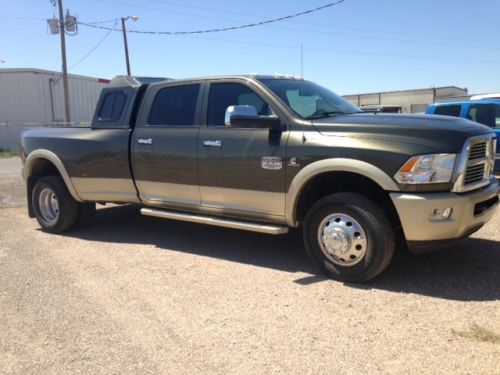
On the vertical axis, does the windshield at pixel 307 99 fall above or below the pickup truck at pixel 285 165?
above

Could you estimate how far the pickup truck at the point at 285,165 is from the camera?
13.2 ft

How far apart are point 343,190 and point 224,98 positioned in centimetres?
170

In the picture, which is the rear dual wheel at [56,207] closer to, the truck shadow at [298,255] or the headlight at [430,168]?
the truck shadow at [298,255]

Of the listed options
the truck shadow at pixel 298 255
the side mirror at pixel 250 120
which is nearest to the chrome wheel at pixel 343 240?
the truck shadow at pixel 298 255

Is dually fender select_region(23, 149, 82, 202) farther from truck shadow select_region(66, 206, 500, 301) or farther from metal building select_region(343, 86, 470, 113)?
metal building select_region(343, 86, 470, 113)

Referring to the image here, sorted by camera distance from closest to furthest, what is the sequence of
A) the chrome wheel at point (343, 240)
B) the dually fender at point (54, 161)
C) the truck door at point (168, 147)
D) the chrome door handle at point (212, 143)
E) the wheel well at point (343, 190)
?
the chrome wheel at point (343, 240), the wheel well at point (343, 190), the chrome door handle at point (212, 143), the truck door at point (168, 147), the dually fender at point (54, 161)

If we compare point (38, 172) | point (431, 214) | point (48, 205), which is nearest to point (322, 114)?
point (431, 214)

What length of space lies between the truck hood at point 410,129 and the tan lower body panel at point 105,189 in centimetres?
268

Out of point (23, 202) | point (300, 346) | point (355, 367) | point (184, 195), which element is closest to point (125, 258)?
point (184, 195)

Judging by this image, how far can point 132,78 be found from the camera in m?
6.37

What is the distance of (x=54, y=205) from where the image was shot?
700 centimetres

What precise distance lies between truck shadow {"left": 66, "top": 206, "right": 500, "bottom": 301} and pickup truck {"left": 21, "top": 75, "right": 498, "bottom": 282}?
0.33 metres

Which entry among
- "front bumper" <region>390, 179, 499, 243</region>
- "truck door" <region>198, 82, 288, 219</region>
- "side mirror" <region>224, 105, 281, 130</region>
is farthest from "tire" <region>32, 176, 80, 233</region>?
"front bumper" <region>390, 179, 499, 243</region>

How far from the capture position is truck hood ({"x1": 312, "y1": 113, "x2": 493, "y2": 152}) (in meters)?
3.97
